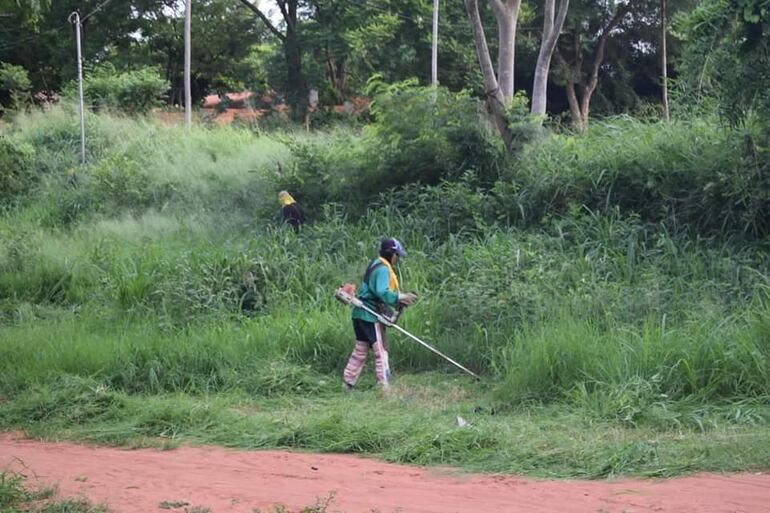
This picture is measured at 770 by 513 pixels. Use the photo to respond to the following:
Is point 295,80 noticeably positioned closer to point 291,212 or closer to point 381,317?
point 291,212

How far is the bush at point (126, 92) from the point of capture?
84.0ft

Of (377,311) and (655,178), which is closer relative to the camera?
(377,311)

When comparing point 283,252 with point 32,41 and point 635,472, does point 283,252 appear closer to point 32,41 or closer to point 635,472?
point 635,472

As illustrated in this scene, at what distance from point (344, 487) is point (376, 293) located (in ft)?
11.9

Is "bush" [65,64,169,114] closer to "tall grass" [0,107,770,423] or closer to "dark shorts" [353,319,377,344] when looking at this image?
"tall grass" [0,107,770,423]

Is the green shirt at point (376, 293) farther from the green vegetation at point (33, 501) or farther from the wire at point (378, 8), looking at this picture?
the wire at point (378, 8)

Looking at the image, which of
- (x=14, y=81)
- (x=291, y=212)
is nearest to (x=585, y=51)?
(x=14, y=81)

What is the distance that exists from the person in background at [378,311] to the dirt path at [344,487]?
2.42 meters

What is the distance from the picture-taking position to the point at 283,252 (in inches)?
552

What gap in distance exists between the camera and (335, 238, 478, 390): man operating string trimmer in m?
9.76

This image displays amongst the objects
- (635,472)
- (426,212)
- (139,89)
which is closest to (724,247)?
(426,212)

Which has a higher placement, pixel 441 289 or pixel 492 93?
pixel 492 93

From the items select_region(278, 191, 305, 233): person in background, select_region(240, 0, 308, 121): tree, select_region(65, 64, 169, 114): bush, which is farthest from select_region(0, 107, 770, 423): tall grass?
select_region(240, 0, 308, 121): tree

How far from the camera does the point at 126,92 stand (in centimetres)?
2594
